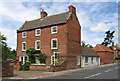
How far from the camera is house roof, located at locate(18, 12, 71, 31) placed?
26569 millimetres

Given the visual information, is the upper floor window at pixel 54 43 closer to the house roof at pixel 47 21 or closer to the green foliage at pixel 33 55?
the green foliage at pixel 33 55

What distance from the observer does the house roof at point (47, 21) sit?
26.6m

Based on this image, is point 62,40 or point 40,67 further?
point 62,40

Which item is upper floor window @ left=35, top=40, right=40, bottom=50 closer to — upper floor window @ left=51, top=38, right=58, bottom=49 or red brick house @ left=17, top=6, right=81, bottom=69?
red brick house @ left=17, top=6, right=81, bottom=69

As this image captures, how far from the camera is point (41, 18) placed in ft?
103

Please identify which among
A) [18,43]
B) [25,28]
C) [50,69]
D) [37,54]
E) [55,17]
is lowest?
[50,69]

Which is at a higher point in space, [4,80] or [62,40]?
[62,40]

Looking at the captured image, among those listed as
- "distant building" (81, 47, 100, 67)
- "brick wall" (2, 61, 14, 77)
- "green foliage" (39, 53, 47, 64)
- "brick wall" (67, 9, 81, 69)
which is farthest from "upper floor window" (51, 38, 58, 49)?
"brick wall" (2, 61, 14, 77)

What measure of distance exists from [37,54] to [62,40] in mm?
6295

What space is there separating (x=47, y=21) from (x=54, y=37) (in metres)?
4.66

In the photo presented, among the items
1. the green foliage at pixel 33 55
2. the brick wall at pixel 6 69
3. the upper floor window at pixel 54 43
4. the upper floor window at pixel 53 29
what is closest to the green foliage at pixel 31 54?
the green foliage at pixel 33 55

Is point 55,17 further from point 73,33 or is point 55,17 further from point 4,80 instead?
point 4,80

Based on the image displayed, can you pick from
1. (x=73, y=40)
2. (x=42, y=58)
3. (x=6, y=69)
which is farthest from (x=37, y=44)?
(x=6, y=69)

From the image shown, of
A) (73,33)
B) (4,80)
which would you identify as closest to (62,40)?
(73,33)
